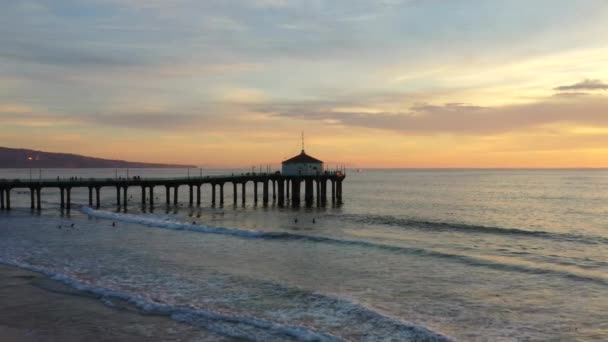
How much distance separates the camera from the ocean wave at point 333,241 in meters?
28.8

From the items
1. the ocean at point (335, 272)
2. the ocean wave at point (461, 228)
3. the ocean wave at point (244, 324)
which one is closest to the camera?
the ocean wave at point (244, 324)

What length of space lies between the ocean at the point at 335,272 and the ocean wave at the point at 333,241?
0.14 m

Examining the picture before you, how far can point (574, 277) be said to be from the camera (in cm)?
2739

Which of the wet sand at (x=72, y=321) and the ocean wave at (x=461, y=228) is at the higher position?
the wet sand at (x=72, y=321)

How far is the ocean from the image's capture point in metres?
19.1

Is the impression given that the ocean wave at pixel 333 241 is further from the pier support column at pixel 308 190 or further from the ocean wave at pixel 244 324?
the pier support column at pixel 308 190

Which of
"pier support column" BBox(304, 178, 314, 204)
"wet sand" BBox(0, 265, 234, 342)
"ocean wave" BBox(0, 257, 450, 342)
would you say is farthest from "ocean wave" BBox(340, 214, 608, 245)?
"wet sand" BBox(0, 265, 234, 342)

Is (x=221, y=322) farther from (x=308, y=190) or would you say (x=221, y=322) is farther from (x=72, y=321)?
(x=308, y=190)

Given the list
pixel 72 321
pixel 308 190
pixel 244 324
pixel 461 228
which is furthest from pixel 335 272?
pixel 308 190

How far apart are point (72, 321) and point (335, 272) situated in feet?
45.0

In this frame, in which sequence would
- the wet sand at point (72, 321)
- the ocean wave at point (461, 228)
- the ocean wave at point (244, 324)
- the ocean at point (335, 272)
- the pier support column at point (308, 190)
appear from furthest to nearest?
1. the pier support column at point (308, 190)
2. the ocean wave at point (461, 228)
3. the ocean at point (335, 272)
4. the ocean wave at point (244, 324)
5. the wet sand at point (72, 321)

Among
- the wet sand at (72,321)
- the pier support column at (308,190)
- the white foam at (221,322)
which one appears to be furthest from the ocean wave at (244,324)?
the pier support column at (308,190)

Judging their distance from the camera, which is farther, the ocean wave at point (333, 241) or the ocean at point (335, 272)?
the ocean wave at point (333, 241)

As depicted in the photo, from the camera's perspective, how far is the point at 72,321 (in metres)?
18.9
